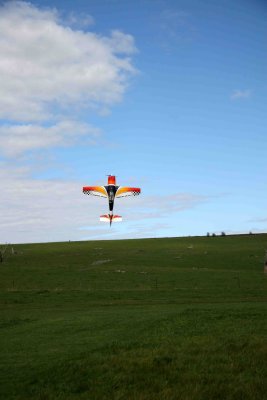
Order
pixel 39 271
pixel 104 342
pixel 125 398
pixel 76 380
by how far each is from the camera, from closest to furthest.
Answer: pixel 125 398, pixel 76 380, pixel 104 342, pixel 39 271

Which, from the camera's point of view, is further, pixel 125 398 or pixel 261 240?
pixel 261 240

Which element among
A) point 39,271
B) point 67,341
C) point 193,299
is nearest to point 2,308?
point 193,299

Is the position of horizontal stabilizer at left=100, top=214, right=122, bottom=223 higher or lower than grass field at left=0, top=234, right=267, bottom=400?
higher

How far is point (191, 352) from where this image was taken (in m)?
16.4

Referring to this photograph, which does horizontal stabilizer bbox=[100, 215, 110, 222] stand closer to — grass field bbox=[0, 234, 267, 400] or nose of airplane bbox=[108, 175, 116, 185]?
nose of airplane bbox=[108, 175, 116, 185]

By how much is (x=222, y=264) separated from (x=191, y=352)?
237 ft

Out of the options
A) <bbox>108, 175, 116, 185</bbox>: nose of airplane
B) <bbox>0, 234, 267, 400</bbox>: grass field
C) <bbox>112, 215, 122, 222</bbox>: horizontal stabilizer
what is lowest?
<bbox>0, 234, 267, 400</bbox>: grass field

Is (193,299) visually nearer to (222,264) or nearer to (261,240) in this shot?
(222,264)

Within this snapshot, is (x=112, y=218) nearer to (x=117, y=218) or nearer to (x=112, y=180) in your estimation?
(x=117, y=218)

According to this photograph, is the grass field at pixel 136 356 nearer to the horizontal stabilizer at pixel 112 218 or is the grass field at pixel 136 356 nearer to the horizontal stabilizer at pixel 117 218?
the horizontal stabilizer at pixel 112 218

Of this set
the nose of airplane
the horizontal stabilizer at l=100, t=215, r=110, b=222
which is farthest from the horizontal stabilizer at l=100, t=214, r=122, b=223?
the nose of airplane

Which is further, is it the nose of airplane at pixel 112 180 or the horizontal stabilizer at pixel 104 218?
the horizontal stabilizer at pixel 104 218

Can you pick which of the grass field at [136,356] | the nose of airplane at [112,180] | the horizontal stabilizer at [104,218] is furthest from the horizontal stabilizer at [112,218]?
the grass field at [136,356]

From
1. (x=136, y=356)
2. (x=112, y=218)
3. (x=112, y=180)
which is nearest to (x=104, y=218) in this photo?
(x=112, y=218)
